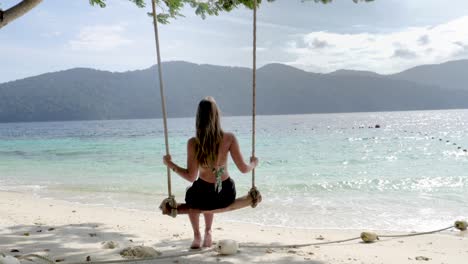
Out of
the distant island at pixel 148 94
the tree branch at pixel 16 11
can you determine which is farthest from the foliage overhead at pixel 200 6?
the distant island at pixel 148 94

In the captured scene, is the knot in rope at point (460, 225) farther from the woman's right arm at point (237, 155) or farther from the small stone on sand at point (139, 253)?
the small stone on sand at point (139, 253)

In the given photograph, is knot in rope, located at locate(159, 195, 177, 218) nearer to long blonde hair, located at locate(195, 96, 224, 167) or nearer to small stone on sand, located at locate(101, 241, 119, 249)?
long blonde hair, located at locate(195, 96, 224, 167)

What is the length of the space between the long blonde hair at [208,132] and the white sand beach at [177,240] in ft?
3.20

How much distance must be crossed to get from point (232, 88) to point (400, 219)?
508 ft

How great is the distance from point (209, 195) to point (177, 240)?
1.44m

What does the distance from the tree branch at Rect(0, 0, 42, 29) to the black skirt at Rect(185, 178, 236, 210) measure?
2.82 metres

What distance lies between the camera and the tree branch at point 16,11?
5066 millimetres

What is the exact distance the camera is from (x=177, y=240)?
5.39m

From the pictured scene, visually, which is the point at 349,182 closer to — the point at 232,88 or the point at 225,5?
the point at 225,5

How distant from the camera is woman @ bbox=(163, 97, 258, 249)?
13.2 ft

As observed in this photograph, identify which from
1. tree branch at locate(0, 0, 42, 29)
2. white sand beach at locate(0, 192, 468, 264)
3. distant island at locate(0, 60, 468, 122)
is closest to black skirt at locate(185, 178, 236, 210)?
white sand beach at locate(0, 192, 468, 264)

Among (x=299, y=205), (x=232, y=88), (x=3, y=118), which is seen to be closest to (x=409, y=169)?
(x=299, y=205)

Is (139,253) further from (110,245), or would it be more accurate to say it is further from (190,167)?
(190,167)

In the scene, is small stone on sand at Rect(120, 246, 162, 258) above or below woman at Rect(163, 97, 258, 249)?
below
